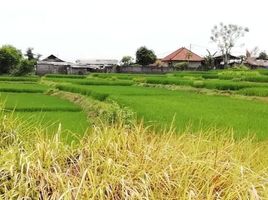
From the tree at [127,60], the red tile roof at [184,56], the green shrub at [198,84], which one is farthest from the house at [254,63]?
the green shrub at [198,84]

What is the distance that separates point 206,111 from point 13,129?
36.7 ft

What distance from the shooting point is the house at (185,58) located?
7131 centimetres

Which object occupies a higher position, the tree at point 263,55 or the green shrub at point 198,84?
the green shrub at point 198,84

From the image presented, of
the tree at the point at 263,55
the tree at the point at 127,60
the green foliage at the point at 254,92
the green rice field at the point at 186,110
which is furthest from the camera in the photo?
the tree at the point at 263,55

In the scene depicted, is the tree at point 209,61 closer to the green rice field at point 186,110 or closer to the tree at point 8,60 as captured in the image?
the tree at point 8,60

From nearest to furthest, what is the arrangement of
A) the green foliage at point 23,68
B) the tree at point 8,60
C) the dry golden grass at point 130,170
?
1. the dry golden grass at point 130,170
2. the green foliage at point 23,68
3. the tree at point 8,60

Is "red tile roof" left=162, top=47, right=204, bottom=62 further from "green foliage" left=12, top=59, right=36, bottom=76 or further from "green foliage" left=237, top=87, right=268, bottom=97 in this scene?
"green foliage" left=237, top=87, right=268, bottom=97

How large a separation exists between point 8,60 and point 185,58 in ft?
91.7

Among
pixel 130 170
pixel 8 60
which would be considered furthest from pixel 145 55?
pixel 130 170

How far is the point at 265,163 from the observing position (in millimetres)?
3912

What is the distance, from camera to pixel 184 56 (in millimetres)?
72875

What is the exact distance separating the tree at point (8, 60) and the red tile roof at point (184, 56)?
85.7 ft

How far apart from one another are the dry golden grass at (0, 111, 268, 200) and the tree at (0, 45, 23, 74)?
5013 cm

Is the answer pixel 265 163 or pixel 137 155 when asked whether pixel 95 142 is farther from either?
pixel 265 163
